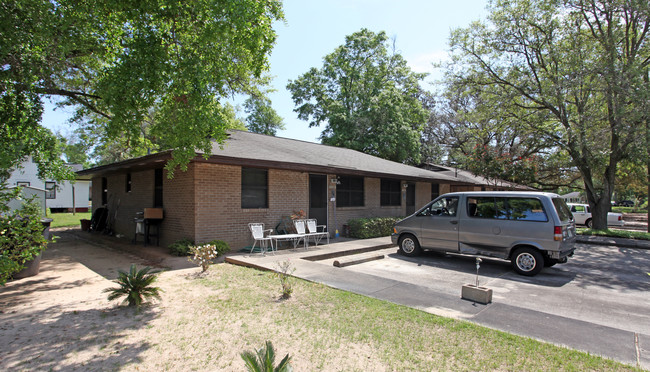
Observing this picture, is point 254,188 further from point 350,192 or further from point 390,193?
point 390,193

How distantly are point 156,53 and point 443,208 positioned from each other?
25.6 ft

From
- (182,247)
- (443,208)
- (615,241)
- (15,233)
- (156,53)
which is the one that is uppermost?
(156,53)

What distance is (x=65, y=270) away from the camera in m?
7.91

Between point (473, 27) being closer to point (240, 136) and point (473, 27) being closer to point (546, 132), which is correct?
point (546, 132)

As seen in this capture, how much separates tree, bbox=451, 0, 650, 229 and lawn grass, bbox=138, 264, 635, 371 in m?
13.4

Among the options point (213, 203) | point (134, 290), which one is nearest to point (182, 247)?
point (213, 203)

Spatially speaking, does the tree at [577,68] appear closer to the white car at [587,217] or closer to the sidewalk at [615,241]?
the sidewalk at [615,241]

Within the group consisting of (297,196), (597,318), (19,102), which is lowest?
(597,318)

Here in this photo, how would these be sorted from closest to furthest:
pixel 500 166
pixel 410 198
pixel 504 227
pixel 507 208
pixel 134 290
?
pixel 134 290 < pixel 504 227 < pixel 507 208 < pixel 500 166 < pixel 410 198

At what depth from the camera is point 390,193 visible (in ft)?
54.1

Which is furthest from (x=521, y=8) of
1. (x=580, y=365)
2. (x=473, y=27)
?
(x=580, y=365)

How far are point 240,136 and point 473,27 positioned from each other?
13617 mm

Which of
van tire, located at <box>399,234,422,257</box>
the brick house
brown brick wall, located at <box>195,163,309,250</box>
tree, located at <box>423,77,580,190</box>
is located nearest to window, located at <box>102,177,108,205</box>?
the brick house

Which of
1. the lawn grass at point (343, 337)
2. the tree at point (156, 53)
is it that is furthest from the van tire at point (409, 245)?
the tree at point (156, 53)
